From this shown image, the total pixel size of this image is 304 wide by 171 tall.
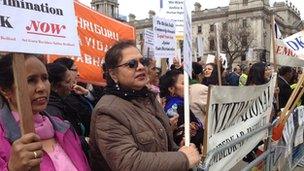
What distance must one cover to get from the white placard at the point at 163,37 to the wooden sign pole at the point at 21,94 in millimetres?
3890

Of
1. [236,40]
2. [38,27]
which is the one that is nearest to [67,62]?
[38,27]

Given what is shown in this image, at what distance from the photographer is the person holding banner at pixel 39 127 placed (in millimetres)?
2158

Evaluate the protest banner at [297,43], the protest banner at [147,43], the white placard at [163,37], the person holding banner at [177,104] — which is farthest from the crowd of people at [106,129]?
the protest banner at [147,43]

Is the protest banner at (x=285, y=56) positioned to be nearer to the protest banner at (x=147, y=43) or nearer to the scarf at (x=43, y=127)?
the protest banner at (x=147, y=43)

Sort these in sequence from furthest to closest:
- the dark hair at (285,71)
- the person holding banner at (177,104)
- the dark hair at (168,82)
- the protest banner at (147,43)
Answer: the dark hair at (285,71) < the protest banner at (147,43) < the dark hair at (168,82) < the person holding banner at (177,104)

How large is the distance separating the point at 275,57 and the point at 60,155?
11.7 ft

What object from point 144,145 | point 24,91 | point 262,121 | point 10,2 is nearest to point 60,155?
point 144,145

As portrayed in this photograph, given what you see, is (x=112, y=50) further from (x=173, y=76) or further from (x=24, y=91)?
(x=173, y=76)

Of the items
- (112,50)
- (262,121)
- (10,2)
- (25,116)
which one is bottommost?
(262,121)

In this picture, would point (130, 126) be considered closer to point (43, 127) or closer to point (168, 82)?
point (43, 127)

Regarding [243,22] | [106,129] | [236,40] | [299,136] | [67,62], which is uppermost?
[243,22]

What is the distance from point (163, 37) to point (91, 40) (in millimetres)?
1460

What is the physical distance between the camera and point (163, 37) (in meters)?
5.89

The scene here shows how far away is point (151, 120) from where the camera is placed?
8.40ft
